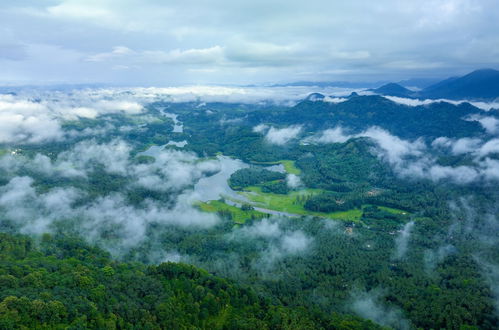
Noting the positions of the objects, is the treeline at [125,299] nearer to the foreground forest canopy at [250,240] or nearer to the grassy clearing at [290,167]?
the foreground forest canopy at [250,240]

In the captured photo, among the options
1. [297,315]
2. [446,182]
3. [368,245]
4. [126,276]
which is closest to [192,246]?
[126,276]

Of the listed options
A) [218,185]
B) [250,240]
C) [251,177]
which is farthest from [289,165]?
[250,240]

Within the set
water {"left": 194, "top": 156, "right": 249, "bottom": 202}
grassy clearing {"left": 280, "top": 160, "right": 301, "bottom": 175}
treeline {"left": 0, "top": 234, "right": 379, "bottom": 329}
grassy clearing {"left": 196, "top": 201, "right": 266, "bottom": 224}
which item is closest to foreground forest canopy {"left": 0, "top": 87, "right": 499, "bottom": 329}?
treeline {"left": 0, "top": 234, "right": 379, "bottom": 329}

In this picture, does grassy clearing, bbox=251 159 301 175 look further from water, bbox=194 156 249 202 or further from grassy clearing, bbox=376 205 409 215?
grassy clearing, bbox=376 205 409 215

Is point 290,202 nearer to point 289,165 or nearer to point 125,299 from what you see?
point 289,165

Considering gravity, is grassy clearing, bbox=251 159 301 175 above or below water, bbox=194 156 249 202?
above

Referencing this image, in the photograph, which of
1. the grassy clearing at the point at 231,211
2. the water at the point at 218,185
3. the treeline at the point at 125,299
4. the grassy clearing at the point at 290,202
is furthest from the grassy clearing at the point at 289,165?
the treeline at the point at 125,299

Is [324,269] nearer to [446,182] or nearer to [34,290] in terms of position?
[34,290]

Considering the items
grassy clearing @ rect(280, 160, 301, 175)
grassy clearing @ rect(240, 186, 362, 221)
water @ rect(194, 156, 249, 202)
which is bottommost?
grassy clearing @ rect(240, 186, 362, 221)
